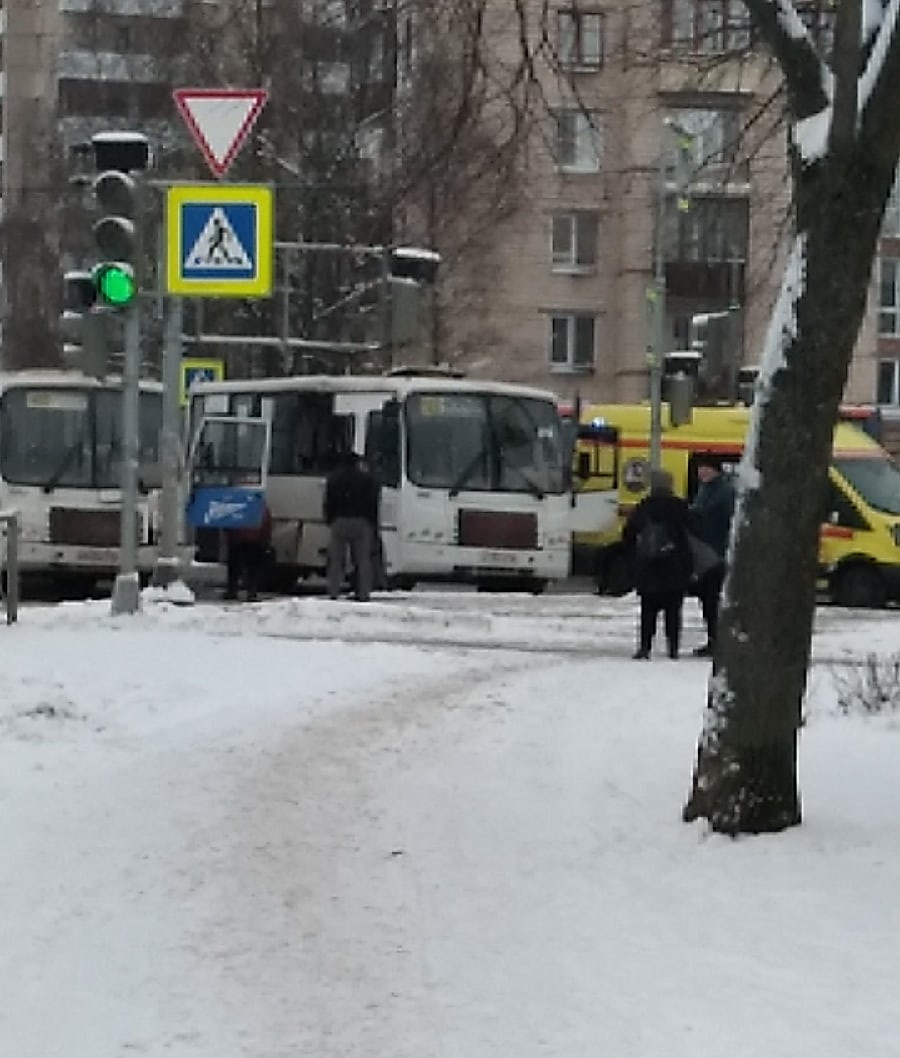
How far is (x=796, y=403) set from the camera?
9.48 meters

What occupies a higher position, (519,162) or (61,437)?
(519,162)

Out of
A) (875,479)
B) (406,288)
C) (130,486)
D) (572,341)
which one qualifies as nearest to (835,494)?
(875,479)

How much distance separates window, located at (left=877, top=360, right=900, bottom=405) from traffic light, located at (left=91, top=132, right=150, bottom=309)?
48.3m

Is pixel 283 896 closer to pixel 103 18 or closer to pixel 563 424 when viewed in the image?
pixel 563 424

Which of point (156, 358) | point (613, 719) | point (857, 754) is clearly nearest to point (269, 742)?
point (613, 719)

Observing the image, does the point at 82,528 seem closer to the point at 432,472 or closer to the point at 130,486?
the point at 432,472

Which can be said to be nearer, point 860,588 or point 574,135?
point 574,135

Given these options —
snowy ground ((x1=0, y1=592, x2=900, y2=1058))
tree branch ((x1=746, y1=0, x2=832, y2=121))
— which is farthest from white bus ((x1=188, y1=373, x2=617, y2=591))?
tree branch ((x1=746, y1=0, x2=832, y2=121))

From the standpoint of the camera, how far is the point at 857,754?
11.9 m

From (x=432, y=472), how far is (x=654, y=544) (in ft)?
35.9

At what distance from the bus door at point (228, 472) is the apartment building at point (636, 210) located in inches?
191

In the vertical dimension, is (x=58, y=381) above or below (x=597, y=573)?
above

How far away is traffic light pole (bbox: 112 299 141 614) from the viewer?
2006cm

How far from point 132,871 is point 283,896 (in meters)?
0.76
